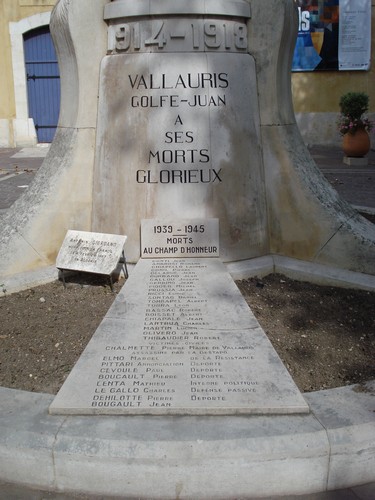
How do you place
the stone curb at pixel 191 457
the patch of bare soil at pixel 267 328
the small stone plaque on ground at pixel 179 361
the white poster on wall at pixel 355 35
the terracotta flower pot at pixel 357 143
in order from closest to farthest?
the stone curb at pixel 191 457 < the small stone plaque on ground at pixel 179 361 < the patch of bare soil at pixel 267 328 < the terracotta flower pot at pixel 357 143 < the white poster on wall at pixel 355 35

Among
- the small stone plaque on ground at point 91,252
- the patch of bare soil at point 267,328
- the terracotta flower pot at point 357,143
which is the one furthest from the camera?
the terracotta flower pot at point 357,143

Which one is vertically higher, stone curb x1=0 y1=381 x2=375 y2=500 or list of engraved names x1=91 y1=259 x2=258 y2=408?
list of engraved names x1=91 y1=259 x2=258 y2=408

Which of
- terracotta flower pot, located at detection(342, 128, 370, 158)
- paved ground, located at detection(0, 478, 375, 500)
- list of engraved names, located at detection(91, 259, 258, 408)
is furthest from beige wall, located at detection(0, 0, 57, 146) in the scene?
paved ground, located at detection(0, 478, 375, 500)

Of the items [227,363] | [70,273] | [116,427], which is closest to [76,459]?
[116,427]

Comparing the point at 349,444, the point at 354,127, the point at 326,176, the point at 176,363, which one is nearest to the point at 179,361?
the point at 176,363

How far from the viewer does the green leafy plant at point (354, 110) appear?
1208 cm

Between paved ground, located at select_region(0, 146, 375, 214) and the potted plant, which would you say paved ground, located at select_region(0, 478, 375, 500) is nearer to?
paved ground, located at select_region(0, 146, 375, 214)

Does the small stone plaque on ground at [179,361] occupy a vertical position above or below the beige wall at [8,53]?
below

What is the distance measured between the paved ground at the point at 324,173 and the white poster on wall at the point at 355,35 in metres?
2.40

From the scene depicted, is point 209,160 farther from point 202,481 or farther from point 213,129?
point 202,481

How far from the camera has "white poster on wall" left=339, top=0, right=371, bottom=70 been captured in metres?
15.5

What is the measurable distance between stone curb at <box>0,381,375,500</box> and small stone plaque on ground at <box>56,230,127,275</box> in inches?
74.8

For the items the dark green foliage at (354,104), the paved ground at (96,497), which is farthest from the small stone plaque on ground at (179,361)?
the dark green foliage at (354,104)

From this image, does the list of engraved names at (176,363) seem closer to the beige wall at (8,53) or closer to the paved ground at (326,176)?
the paved ground at (326,176)
